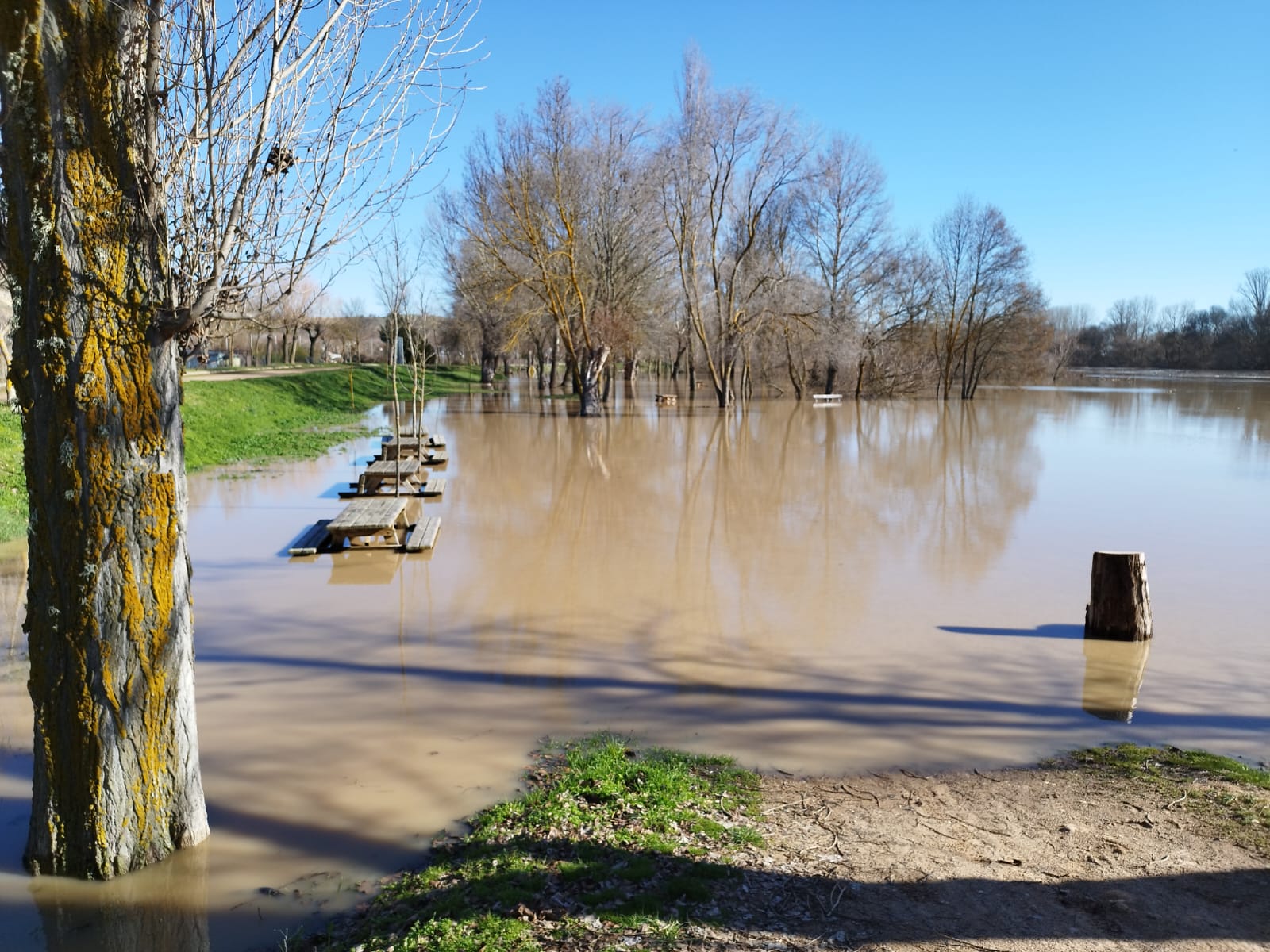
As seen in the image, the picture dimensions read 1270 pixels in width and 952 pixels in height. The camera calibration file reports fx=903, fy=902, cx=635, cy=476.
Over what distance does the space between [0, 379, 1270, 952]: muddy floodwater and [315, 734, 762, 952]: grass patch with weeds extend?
1.39 ft

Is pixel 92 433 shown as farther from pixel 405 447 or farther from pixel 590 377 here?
pixel 590 377

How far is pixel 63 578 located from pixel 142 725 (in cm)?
75

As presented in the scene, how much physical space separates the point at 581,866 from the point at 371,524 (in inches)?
333

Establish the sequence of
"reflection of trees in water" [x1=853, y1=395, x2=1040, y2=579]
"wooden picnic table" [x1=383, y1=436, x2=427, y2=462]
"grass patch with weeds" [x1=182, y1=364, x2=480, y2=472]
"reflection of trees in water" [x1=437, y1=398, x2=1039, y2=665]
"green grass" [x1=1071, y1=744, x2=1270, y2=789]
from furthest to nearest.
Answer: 1. "grass patch with weeds" [x1=182, y1=364, x2=480, y2=472]
2. "wooden picnic table" [x1=383, y1=436, x2=427, y2=462]
3. "reflection of trees in water" [x1=853, y1=395, x2=1040, y2=579]
4. "reflection of trees in water" [x1=437, y1=398, x2=1039, y2=665]
5. "green grass" [x1=1071, y1=744, x2=1270, y2=789]

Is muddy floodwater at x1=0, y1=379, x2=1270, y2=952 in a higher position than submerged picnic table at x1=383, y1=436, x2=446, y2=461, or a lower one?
lower

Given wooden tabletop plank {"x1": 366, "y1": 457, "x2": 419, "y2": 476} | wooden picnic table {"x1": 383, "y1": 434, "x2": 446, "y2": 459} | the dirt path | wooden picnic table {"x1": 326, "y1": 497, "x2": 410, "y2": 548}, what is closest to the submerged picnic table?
wooden picnic table {"x1": 383, "y1": 434, "x2": 446, "y2": 459}

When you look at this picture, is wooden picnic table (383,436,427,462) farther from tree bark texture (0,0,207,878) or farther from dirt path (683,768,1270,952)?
dirt path (683,768,1270,952)

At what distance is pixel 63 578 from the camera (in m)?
3.93

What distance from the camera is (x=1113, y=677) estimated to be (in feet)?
24.2

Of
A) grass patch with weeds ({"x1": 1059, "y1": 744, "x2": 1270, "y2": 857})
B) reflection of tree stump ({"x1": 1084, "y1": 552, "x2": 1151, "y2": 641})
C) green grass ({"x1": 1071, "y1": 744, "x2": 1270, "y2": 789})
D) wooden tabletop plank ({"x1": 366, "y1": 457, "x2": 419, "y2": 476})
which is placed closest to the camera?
grass patch with weeds ({"x1": 1059, "y1": 744, "x2": 1270, "y2": 857})

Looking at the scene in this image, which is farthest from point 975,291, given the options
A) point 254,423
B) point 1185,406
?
point 254,423

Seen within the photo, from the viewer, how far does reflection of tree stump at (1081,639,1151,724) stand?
6707mm

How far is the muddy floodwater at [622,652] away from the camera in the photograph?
15.7ft

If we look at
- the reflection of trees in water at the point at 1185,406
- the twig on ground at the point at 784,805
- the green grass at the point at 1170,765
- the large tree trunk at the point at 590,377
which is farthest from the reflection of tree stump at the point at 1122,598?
the large tree trunk at the point at 590,377
